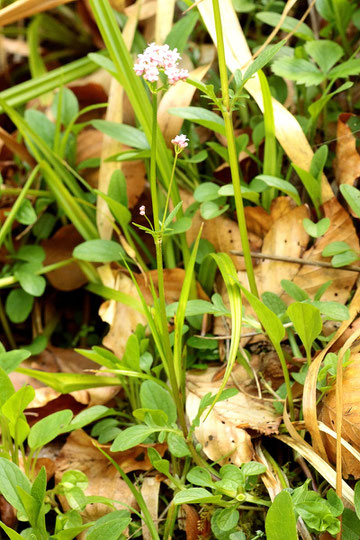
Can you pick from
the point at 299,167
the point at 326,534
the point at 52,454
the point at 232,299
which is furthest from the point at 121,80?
the point at 326,534

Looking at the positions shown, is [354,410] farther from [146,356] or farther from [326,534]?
[146,356]

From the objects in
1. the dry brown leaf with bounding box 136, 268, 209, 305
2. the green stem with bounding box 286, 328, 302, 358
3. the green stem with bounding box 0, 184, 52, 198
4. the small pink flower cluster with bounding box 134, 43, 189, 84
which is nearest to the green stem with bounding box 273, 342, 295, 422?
the green stem with bounding box 286, 328, 302, 358

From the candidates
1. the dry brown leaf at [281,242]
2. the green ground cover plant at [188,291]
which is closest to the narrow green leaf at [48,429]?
the green ground cover plant at [188,291]

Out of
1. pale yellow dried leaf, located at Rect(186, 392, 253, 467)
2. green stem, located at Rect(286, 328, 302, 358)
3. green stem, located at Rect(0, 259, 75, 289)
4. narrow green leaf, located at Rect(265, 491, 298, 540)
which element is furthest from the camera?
green stem, located at Rect(0, 259, 75, 289)

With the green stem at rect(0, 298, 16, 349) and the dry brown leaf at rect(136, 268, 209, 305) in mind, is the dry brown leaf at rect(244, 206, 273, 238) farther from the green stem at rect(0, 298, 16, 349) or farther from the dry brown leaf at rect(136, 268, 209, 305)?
the green stem at rect(0, 298, 16, 349)

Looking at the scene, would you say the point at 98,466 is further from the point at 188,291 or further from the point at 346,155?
the point at 346,155

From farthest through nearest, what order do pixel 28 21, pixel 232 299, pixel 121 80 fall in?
pixel 28 21
pixel 121 80
pixel 232 299

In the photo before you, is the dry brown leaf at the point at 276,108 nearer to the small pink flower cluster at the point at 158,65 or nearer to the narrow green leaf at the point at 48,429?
the small pink flower cluster at the point at 158,65
